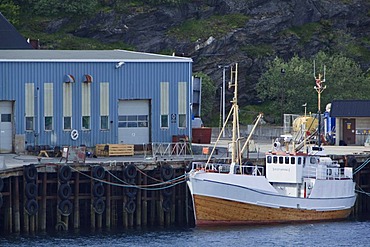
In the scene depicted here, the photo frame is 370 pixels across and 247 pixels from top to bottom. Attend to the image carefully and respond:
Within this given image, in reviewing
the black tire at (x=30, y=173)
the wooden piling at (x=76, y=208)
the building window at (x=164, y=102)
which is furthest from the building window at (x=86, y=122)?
the black tire at (x=30, y=173)

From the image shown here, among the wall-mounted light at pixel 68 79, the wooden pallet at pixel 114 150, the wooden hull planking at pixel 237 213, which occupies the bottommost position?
the wooden hull planking at pixel 237 213

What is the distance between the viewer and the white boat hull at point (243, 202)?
226ft

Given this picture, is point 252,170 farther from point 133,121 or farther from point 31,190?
point 31,190

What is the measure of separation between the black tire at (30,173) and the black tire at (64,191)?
1468mm

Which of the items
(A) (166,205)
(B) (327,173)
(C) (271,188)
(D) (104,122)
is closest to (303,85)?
(D) (104,122)

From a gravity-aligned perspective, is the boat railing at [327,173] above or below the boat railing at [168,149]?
below

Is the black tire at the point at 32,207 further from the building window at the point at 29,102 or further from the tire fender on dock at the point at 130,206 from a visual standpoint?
the building window at the point at 29,102

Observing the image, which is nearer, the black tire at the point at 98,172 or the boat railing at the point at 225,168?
the black tire at the point at 98,172

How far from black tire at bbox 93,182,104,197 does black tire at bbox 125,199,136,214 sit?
1417 millimetres

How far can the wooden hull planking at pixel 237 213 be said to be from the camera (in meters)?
69.1

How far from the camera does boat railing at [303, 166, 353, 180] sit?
7194cm

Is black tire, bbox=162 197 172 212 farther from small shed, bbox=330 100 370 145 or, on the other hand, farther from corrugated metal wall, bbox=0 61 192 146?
small shed, bbox=330 100 370 145

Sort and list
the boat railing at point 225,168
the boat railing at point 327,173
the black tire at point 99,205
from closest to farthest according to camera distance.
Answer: the black tire at point 99,205 → the boat railing at point 225,168 → the boat railing at point 327,173

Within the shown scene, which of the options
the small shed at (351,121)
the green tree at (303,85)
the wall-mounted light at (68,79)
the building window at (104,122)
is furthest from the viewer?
the green tree at (303,85)
